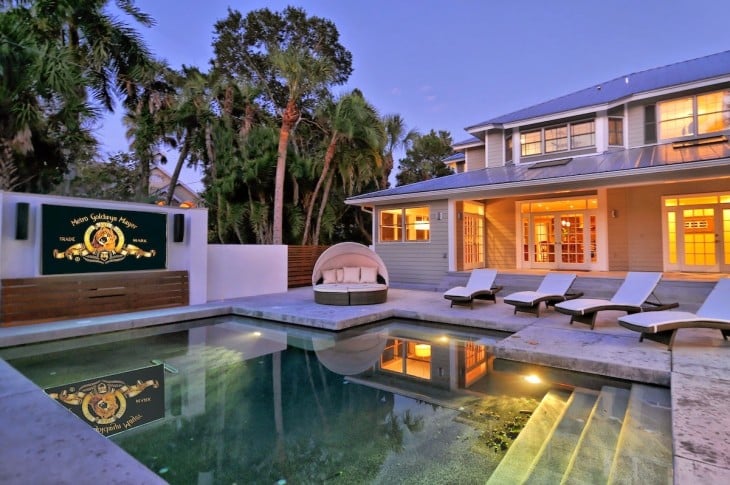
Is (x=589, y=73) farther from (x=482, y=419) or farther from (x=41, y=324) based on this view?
(x=41, y=324)

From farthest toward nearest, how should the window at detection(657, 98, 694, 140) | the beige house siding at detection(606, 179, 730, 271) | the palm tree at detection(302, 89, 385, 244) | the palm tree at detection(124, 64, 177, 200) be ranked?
the palm tree at detection(124, 64, 177, 200) → the palm tree at detection(302, 89, 385, 244) → the window at detection(657, 98, 694, 140) → the beige house siding at detection(606, 179, 730, 271)

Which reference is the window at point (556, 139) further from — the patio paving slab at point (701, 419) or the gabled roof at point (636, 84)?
the patio paving slab at point (701, 419)

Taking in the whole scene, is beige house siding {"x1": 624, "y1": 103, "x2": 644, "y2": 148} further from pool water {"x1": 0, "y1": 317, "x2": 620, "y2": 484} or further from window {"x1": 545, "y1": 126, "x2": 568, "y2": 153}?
pool water {"x1": 0, "y1": 317, "x2": 620, "y2": 484}

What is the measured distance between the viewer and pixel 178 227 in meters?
9.55

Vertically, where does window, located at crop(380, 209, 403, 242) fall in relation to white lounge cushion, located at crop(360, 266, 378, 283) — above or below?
above

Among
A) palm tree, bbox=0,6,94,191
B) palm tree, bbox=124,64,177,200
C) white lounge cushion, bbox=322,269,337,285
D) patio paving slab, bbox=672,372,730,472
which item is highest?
palm tree, bbox=124,64,177,200

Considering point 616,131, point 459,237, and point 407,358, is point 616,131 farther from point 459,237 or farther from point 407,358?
point 407,358

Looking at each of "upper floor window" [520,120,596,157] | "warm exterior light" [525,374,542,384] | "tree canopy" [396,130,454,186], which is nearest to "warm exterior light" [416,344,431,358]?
"warm exterior light" [525,374,542,384]

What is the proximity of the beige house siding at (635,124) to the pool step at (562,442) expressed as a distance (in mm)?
10455

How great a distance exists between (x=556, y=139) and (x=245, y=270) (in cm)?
1080

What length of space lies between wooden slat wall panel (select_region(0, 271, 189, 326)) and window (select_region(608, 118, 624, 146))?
12.9 meters

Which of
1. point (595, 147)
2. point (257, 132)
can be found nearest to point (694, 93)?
point (595, 147)

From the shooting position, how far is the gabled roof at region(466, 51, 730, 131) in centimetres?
1170

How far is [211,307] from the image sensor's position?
9.30m
